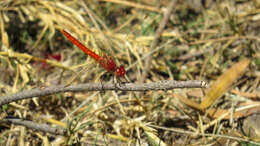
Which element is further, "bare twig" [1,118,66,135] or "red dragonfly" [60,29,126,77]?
"bare twig" [1,118,66,135]

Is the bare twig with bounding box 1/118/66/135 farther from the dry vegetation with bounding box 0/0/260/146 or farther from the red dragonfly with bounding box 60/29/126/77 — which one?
the red dragonfly with bounding box 60/29/126/77

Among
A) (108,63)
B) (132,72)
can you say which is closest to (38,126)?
(108,63)

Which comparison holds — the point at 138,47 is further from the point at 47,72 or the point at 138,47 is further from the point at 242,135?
the point at 242,135

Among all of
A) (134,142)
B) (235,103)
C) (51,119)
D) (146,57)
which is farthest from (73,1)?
(235,103)

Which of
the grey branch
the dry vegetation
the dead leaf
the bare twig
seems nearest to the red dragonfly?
the dry vegetation

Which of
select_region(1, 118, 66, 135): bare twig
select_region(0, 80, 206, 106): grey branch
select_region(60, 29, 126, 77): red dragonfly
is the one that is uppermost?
select_region(60, 29, 126, 77): red dragonfly

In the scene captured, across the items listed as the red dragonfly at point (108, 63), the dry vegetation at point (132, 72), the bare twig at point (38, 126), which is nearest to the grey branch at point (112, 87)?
the dry vegetation at point (132, 72)

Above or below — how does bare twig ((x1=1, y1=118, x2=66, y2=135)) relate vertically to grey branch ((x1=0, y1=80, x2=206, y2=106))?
below

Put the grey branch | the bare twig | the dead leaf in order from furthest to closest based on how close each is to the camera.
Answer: the dead leaf < the bare twig < the grey branch

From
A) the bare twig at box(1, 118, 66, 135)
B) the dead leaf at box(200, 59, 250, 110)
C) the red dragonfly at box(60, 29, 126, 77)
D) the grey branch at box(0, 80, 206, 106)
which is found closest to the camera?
the grey branch at box(0, 80, 206, 106)
